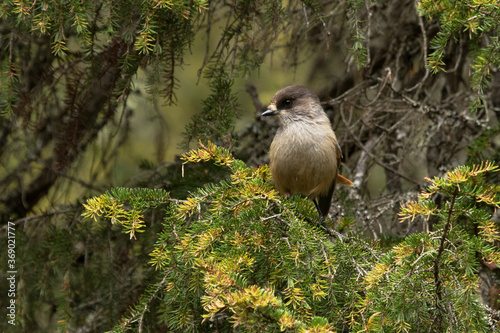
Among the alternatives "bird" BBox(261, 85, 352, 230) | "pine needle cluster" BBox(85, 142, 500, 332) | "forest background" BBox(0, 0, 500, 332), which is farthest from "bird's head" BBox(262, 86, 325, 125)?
"pine needle cluster" BBox(85, 142, 500, 332)

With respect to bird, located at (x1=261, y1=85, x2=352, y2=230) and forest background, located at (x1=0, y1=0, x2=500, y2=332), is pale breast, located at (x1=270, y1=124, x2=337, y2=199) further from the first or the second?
forest background, located at (x1=0, y1=0, x2=500, y2=332)

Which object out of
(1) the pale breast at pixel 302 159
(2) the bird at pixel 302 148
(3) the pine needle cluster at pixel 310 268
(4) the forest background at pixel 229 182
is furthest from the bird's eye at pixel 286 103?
(3) the pine needle cluster at pixel 310 268

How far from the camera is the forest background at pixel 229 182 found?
198 centimetres

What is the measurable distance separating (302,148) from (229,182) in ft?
3.41

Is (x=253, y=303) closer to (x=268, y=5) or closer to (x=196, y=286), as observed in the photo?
(x=196, y=286)

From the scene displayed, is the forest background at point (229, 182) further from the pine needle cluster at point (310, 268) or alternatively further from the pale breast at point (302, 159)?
the pale breast at point (302, 159)

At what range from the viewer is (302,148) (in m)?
3.43

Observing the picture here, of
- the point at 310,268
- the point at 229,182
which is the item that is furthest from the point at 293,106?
the point at 310,268

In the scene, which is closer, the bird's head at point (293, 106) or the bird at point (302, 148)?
the bird at point (302, 148)

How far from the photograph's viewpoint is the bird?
3408 mm

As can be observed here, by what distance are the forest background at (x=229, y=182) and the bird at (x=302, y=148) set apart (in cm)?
31

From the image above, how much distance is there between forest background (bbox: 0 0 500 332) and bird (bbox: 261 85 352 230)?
1.02 feet

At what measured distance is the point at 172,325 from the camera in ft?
7.25

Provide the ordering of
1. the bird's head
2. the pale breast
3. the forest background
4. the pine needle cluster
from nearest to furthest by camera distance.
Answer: the pine needle cluster < the forest background < the pale breast < the bird's head
